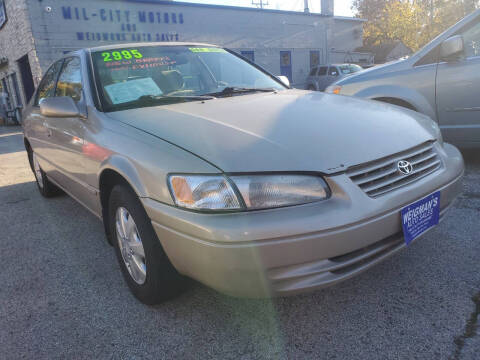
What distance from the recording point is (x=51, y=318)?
2.07 m

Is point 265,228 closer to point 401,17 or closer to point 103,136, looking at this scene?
point 103,136

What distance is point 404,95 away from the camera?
13.6 feet

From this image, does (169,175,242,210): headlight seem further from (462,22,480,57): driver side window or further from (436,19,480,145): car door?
(462,22,480,57): driver side window

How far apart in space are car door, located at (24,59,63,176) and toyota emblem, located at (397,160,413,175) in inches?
110

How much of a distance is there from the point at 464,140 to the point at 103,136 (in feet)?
11.5

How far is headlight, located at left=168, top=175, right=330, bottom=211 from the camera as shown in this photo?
1562 millimetres

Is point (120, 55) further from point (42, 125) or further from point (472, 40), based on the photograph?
point (472, 40)

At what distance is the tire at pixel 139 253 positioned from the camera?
1836 millimetres

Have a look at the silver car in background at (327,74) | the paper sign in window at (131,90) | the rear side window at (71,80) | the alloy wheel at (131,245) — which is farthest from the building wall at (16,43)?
the alloy wheel at (131,245)

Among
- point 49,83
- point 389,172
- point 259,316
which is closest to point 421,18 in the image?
point 49,83

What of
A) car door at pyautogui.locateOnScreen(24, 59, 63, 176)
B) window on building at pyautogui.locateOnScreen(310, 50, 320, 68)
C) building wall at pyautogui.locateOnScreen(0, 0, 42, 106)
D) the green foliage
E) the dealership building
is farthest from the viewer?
the green foliage

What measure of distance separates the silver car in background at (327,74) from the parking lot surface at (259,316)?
1569 cm

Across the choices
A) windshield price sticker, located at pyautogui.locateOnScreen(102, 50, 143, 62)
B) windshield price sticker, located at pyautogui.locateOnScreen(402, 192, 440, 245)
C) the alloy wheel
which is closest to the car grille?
windshield price sticker, located at pyautogui.locateOnScreen(402, 192, 440, 245)

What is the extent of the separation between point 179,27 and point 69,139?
54.3 feet
